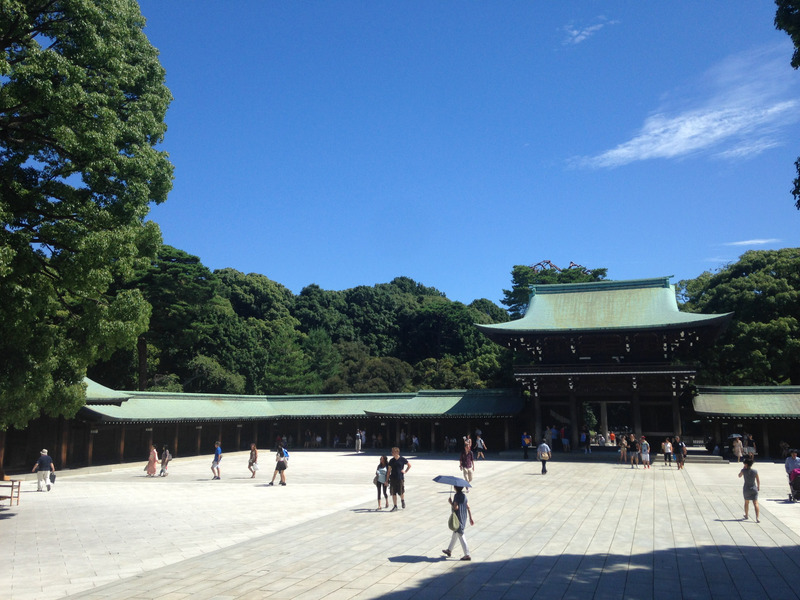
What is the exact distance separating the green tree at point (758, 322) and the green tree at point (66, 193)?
42.1 metres

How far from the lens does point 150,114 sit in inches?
580

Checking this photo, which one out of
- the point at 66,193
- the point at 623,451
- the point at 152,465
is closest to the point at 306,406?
the point at 152,465

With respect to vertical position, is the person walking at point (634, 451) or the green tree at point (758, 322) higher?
the green tree at point (758, 322)

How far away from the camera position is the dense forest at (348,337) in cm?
4353

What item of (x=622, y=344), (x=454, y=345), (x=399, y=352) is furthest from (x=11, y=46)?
(x=399, y=352)

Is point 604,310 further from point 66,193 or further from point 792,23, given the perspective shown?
point 66,193

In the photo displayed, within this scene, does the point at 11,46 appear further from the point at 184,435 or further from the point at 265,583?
the point at 184,435

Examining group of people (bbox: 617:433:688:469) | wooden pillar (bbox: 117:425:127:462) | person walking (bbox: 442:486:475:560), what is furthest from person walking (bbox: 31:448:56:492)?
group of people (bbox: 617:433:688:469)

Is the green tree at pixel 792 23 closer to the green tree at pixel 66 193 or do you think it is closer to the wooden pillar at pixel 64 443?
the green tree at pixel 66 193

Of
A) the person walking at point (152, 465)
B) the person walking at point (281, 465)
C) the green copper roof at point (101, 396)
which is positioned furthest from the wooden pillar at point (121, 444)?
the person walking at point (281, 465)

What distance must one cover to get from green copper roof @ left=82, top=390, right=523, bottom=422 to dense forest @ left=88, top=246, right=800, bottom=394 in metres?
8.96

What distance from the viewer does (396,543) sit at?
38.9 feet

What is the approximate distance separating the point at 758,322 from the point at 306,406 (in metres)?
34.0

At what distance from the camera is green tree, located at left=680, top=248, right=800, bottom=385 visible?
41.3 m
